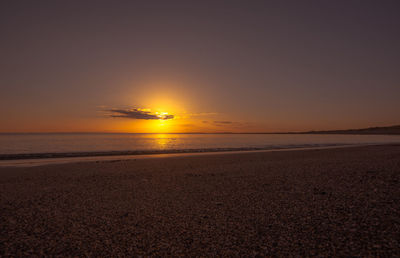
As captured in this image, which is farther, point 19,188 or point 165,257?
point 19,188

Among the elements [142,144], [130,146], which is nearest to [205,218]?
[130,146]

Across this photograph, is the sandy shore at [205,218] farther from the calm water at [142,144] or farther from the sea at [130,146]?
the calm water at [142,144]

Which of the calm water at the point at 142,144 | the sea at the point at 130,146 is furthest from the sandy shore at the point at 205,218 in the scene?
the calm water at the point at 142,144

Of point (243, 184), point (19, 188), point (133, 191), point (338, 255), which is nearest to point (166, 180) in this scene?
point (133, 191)

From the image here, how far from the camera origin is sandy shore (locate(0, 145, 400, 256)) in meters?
4.59

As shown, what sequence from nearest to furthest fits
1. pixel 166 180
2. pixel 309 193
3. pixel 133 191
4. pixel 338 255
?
1. pixel 338 255
2. pixel 309 193
3. pixel 133 191
4. pixel 166 180

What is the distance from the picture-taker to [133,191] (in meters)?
9.38

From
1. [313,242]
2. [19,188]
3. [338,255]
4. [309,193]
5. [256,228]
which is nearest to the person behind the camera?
[338,255]

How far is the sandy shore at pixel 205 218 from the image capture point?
4.59 metres

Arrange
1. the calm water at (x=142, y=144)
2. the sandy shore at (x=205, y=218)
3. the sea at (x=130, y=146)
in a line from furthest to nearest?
the calm water at (x=142, y=144) < the sea at (x=130, y=146) < the sandy shore at (x=205, y=218)

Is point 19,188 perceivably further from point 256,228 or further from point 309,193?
point 309,193

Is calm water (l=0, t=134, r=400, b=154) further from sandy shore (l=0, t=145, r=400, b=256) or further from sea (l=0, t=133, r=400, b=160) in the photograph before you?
sandy shore (l=0, t=145, r=400, b=256)

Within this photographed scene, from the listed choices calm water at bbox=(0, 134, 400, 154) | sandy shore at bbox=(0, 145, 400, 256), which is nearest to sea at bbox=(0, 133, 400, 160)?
calm water at bbox=(0, 134, 400, 154)

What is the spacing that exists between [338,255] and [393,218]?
2861 mm
